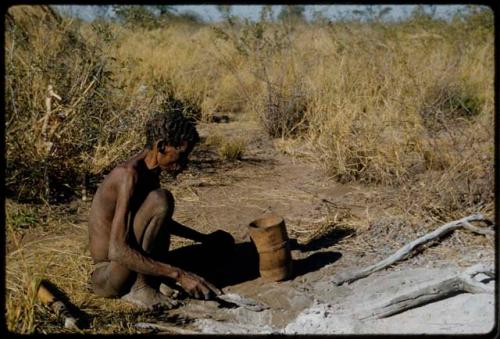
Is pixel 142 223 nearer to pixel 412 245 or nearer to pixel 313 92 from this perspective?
pixel 412 245

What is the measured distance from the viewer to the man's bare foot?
3740 millimetres

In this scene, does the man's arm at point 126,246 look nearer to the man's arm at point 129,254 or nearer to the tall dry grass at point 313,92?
the man's arm at point 129,254

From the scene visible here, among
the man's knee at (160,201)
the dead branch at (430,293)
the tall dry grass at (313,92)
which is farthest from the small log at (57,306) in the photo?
the tall dry grass at (313,92)

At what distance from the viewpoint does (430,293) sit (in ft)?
11.7

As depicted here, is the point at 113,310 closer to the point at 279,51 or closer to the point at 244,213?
the point at 244,213

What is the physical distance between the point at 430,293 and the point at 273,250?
3.23 feet

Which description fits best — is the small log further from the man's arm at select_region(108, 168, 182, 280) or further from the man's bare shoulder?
the man's bare shoulder

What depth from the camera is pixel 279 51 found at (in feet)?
28.0

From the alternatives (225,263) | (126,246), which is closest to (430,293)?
(225,263)

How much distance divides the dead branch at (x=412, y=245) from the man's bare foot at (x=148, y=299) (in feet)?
3.56

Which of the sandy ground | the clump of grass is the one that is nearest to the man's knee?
the sandy ground

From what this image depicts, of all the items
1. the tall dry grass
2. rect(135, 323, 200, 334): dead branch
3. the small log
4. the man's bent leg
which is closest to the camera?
the small log

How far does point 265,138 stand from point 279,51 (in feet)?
4.03

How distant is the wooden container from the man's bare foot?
619 mm
